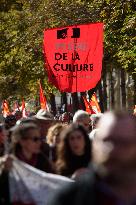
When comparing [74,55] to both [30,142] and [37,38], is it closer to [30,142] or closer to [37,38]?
[30,142]

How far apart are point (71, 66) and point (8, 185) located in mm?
10366

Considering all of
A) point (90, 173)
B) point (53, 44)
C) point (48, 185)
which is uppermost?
point (53, 44)

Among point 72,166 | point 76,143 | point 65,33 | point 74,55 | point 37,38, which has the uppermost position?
point 37,38

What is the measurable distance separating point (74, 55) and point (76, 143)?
9.79m

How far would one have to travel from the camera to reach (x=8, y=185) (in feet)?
17.3

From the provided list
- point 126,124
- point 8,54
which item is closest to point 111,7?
point 126,124

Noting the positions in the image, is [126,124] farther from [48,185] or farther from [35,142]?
[35,142]

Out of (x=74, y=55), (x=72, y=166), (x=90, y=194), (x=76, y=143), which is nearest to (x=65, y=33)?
(x=74, y=55)

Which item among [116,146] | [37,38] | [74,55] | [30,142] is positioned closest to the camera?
[116,146]

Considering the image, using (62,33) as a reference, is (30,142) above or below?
below

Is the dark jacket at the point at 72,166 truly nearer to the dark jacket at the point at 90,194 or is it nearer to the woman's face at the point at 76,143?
the woman's face at the point at 76,143

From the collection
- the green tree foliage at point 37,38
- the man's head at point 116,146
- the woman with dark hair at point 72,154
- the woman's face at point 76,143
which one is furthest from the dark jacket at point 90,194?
the green tree foliage at point 37,38

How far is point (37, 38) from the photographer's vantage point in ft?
107

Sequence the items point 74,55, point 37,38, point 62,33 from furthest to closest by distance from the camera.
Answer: point 37,38 < point 62,33 < point 74,55
